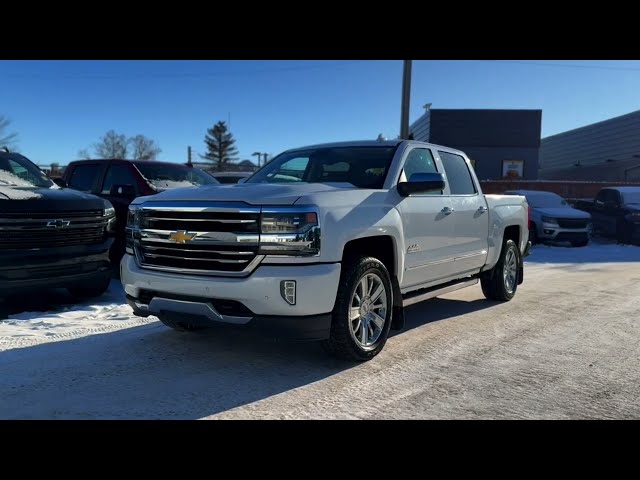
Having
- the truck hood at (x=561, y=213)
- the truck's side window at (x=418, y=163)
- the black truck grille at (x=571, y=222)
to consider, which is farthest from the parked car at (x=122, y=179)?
the black truck grille at (x=571, y=222)

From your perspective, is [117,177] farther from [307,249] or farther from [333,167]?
[307,249]

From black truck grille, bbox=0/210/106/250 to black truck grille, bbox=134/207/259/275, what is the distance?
2015 mm

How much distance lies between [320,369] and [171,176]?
17.9 feet

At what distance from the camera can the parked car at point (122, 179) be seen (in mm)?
7844

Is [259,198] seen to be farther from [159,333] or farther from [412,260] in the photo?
[159,333]

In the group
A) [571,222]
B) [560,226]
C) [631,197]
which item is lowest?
[560,226]

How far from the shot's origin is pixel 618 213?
1560 cm

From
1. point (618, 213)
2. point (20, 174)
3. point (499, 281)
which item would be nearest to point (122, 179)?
point (20, 174)

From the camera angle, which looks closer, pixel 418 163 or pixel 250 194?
pixel 250 194

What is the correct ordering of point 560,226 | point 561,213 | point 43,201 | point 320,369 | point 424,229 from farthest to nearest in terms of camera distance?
point 561,213, point 560,226, point 43,201, point 424,229, point 320,369

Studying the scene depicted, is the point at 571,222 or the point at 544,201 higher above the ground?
the point at 544,201
